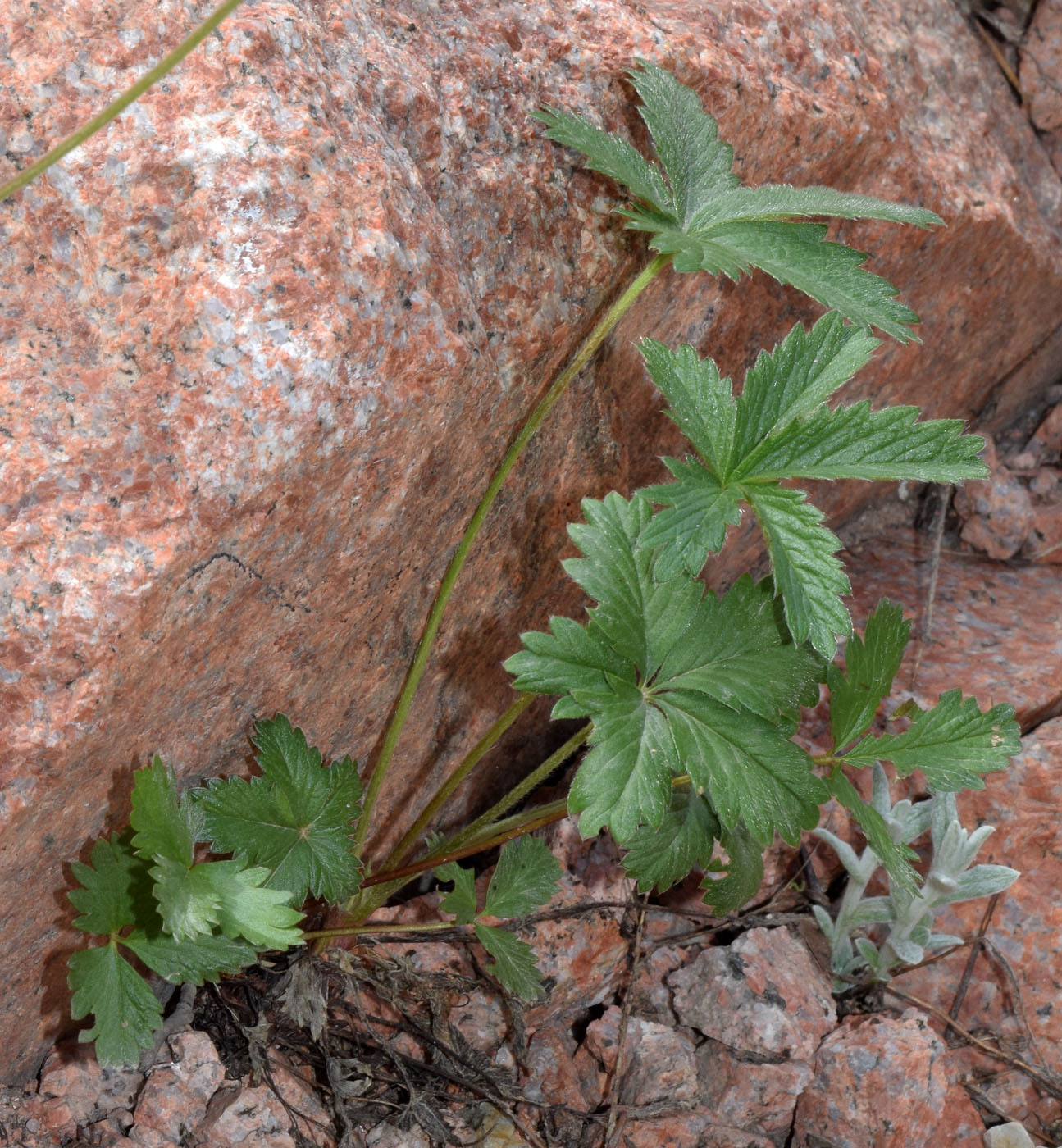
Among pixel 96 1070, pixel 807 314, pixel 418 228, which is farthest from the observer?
pixel 807 314

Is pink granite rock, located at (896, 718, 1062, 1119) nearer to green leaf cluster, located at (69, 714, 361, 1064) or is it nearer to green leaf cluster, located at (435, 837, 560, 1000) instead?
green leaf cluster, located at (435, 837, 560, 1000)

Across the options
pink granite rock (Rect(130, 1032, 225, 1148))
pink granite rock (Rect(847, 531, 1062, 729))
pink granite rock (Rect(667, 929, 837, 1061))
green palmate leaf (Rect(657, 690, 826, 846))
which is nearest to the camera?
green palmate leaf (Rect(657, 690, 826, 846))

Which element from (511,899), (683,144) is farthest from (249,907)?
(683,144)

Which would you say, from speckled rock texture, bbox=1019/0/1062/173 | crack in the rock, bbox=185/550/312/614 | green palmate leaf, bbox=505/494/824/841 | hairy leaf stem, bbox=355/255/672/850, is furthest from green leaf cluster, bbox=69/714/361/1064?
speckled rock texture, bbox=1019/0/1062/173

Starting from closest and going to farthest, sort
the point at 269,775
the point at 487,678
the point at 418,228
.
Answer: the point at 418,228 → the point at 269,775 → the point at 487,678

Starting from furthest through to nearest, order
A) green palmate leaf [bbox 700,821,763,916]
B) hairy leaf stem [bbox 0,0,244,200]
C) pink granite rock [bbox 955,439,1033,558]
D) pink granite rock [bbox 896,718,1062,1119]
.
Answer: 1. pink granite rock [bbox 955,439,1033,558]
2. pink granite rock [bbox 896,718,1062,1119]
3. green palmate leaf [bbox 700,821,763,916]
4. hairy leaf stem [bbox 0,0,244,200]

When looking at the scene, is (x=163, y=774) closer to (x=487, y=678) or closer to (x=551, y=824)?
(x=487, y=678)

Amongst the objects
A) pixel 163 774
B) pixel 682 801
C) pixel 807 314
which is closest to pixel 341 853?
pixel 163 774
